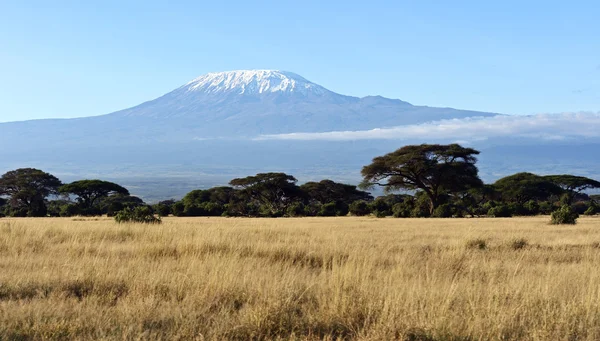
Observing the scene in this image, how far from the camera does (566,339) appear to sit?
464 cm

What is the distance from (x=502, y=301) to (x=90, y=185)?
46.7 metres

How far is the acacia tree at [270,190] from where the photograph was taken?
48594 millimetres

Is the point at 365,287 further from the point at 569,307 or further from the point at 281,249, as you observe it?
the point at 281,249

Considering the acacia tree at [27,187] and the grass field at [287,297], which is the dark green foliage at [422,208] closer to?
the grass field at [287,297]

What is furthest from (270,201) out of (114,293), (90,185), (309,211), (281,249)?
(114,293)

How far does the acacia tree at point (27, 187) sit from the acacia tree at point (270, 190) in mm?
16482

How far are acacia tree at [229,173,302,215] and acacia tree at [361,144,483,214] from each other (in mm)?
8743

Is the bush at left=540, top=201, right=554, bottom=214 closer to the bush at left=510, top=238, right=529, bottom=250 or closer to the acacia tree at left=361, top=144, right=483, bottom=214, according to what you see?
the acacia tree at left=361, top=144, right=483, bottom=214

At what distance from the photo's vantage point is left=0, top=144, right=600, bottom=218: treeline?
39.0 meters

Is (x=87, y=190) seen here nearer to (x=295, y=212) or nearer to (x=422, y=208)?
(x=295, y=212)

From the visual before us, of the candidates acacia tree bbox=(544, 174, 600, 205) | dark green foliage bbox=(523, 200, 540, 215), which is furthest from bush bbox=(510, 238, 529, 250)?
acacia tree bbox=(544, 174, 600, 205)

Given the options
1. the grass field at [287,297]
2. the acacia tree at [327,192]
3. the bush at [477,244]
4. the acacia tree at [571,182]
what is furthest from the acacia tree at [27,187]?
the acacia tree at [571,182]

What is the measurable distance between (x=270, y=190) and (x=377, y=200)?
9.47 meters

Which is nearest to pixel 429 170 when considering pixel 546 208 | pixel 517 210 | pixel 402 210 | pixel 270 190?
pixel 402 210
